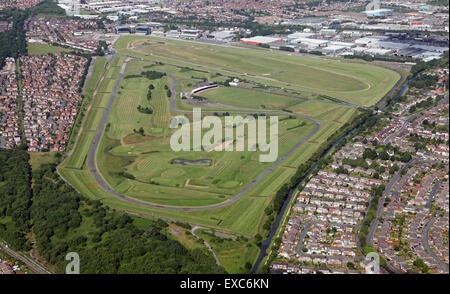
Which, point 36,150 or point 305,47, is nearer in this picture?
point 36,150

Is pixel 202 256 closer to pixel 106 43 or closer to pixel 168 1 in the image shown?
pixel 106 43

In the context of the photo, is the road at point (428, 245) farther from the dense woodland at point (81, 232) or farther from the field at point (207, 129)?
the dense woodland at point (81, 232)

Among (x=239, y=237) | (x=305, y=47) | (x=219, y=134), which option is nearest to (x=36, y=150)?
(x=219, y=134)

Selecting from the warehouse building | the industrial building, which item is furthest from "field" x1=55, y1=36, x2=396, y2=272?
the industrial building

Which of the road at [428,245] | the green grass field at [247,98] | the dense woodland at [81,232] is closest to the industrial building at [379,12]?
the green grass field at [247,98]

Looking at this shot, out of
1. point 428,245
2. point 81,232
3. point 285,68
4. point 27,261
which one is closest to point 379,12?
point 285,68

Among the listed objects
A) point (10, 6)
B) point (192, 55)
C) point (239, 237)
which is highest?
point (10, 6)
